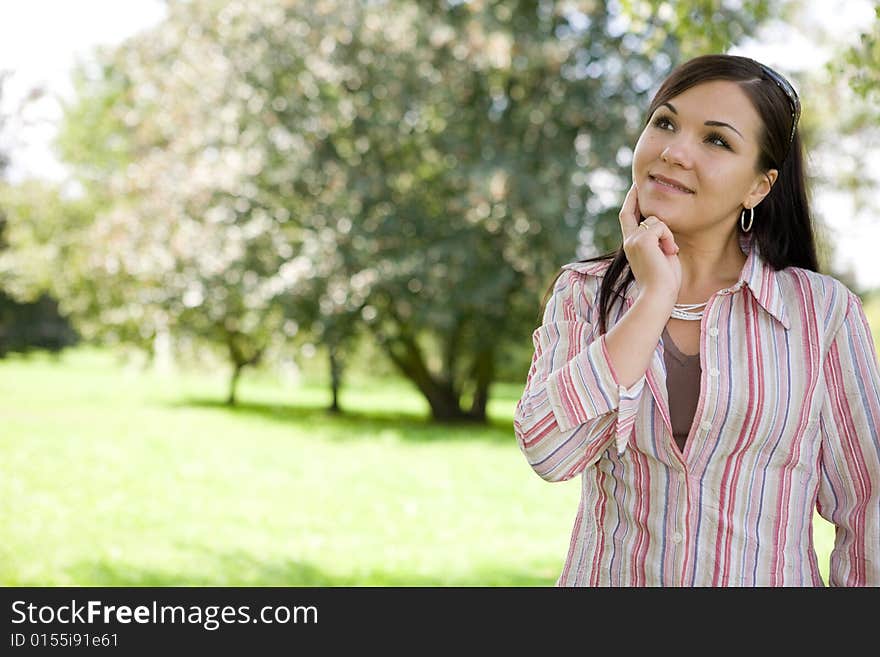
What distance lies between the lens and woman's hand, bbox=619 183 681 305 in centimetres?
160

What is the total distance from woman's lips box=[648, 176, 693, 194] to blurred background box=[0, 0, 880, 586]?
634 cm

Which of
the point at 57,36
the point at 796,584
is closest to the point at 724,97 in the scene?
the point at 796,584

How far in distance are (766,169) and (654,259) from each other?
314mm

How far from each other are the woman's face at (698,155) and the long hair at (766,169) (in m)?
0.02

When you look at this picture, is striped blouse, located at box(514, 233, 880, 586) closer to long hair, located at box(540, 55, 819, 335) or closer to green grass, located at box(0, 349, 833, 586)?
long hair, located at box(540, 55, 819, 335)

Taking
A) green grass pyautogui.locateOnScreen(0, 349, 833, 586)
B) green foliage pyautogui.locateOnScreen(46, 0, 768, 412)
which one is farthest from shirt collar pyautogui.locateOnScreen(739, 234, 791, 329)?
green foliage pyautogui.locateOnScreen(46, 0, 768, 412)

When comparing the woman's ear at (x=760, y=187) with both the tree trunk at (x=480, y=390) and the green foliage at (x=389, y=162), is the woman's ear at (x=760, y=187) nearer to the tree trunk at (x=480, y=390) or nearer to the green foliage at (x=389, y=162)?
the green foliage at (x=389, y=162)

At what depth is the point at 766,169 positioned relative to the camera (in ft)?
5.73

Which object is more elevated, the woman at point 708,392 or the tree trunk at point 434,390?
the woman at point 708,392

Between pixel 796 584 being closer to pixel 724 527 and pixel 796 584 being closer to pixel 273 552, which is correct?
pixel 724 527

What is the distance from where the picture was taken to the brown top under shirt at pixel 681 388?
166 centimetres

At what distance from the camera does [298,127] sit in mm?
14195

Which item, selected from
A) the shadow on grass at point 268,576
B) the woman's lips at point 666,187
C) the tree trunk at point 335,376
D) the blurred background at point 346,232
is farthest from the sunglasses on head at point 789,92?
the tree trunk at point 335,376
